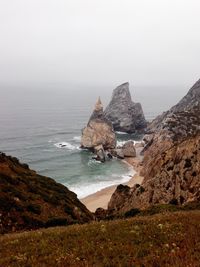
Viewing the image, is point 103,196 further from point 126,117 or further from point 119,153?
point 126,117

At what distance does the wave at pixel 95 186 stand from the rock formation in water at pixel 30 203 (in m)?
39.7

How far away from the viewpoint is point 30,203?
120 feet

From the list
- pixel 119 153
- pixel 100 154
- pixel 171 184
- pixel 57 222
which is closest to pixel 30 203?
pixel 57 222

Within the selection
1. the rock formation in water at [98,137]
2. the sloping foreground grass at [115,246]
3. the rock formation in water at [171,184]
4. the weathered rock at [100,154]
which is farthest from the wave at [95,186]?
the sloping foreground grass at [115,246]

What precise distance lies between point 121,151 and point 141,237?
385ft

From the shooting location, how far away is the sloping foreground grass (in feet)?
42.6

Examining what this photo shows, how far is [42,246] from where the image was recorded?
51.5ft

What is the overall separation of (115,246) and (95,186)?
82.7 metres

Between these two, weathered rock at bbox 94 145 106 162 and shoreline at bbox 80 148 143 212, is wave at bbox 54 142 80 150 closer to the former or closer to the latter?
weathered rock at bbox 94 145 106 162

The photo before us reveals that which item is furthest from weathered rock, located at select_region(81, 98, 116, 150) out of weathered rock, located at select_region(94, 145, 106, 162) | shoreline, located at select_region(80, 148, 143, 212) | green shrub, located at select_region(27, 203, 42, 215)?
green shrub, located at select_region(27, 203, 42, 215)

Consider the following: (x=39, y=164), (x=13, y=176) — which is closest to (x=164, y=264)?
(x=13, y=176)

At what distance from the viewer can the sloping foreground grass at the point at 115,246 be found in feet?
42.6

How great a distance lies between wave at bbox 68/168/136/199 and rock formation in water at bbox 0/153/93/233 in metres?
39.7

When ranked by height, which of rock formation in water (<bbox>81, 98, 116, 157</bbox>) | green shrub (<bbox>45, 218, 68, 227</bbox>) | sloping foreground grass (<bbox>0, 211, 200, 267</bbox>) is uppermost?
sloping foreground grass (<bbox>0, 211, 200, 267</bbox>)
